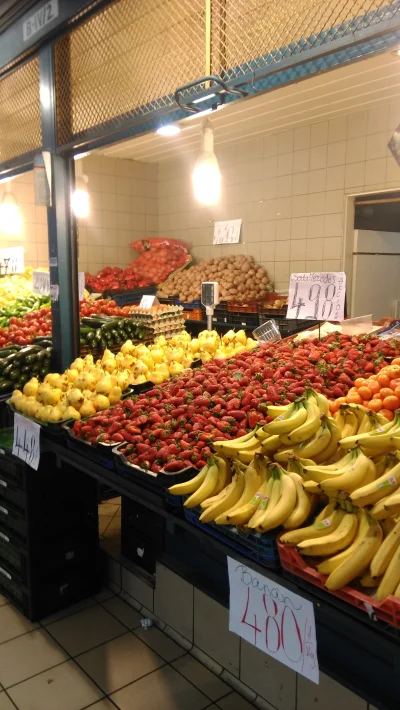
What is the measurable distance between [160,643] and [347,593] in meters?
1.96

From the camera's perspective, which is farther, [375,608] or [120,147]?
[120,147]

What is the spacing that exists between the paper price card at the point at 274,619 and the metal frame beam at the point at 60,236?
86.9 inches

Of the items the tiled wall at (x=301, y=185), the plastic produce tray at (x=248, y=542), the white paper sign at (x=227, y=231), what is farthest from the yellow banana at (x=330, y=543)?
the white paper sign at (x=227, y=231)

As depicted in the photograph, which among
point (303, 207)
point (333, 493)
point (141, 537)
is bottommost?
point (141, 537)

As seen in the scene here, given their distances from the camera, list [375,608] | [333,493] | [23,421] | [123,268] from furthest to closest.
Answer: [123,268]
[23,421]
[333,493]
[375,608]

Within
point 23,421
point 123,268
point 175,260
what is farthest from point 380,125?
point 23,421

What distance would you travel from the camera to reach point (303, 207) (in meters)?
6.52

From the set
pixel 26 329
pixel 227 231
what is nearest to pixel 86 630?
pixel 26 329

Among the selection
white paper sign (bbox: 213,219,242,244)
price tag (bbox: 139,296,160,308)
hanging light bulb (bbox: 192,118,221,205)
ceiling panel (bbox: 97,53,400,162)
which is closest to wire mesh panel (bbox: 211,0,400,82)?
hanging light bulb (bbox: 192,118,221,205)

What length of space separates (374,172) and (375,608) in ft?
17.9

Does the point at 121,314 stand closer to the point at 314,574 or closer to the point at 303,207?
the point at 303,207

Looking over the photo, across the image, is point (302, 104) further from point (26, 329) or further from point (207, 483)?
point (207, 483)

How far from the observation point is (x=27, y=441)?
2.81 metres

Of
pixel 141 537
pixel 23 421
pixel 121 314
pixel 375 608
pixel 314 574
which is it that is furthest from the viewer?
pixel 121 314
